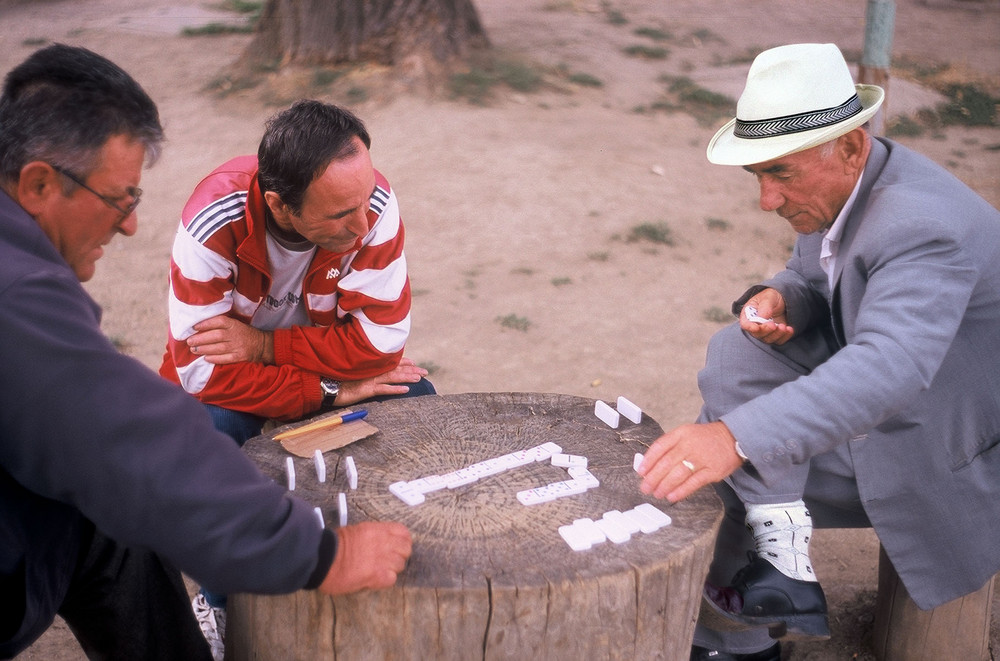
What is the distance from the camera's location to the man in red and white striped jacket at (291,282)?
286 cm

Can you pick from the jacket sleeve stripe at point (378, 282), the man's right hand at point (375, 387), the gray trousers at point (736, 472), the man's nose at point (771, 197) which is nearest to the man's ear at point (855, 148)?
the man's nose at point (771, 197)

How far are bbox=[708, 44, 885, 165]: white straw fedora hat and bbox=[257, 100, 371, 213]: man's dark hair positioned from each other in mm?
1175

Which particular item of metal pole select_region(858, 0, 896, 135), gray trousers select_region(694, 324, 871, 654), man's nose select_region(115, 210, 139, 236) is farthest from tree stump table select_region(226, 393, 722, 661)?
metal pole select_region(858, 0, 896, 135)

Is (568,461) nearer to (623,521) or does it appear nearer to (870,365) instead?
(623,521)

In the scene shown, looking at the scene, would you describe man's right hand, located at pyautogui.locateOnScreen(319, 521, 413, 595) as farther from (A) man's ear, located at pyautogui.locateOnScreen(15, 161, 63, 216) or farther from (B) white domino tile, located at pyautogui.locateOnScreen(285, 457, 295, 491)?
(A) man's ear, located at pyautogui.locateOnScreen(15, 161, 63, 216)

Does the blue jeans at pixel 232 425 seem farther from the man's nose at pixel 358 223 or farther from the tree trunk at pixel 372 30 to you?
the tree trunk at pixel 372 30

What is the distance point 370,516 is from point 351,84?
7.62 m

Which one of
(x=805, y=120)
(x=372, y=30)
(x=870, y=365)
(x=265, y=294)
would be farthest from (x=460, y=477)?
(x=372, y=30)

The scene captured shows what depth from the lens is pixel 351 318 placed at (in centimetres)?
325

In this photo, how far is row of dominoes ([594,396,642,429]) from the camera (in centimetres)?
269

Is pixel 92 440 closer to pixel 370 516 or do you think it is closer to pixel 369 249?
pixel 370 516

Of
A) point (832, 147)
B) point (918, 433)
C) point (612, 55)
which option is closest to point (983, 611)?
point (918, 433)

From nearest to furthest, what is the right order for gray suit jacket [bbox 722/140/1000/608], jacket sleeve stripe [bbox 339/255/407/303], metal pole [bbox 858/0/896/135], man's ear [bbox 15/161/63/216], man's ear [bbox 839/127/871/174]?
man's ear [bbox 15/161/63/216]
gray suit jacket [bbox 722/140/1000/608]
man's ear [bbox 839/127/871/174]
jacket sleeve stripe [bbox 339/255/407/303]
metal pole [bbox 858/0/896/135]

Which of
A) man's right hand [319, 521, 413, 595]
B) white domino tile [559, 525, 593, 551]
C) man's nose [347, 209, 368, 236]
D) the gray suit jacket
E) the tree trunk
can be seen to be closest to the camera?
man's right hand [319, 521, 413, 595]
